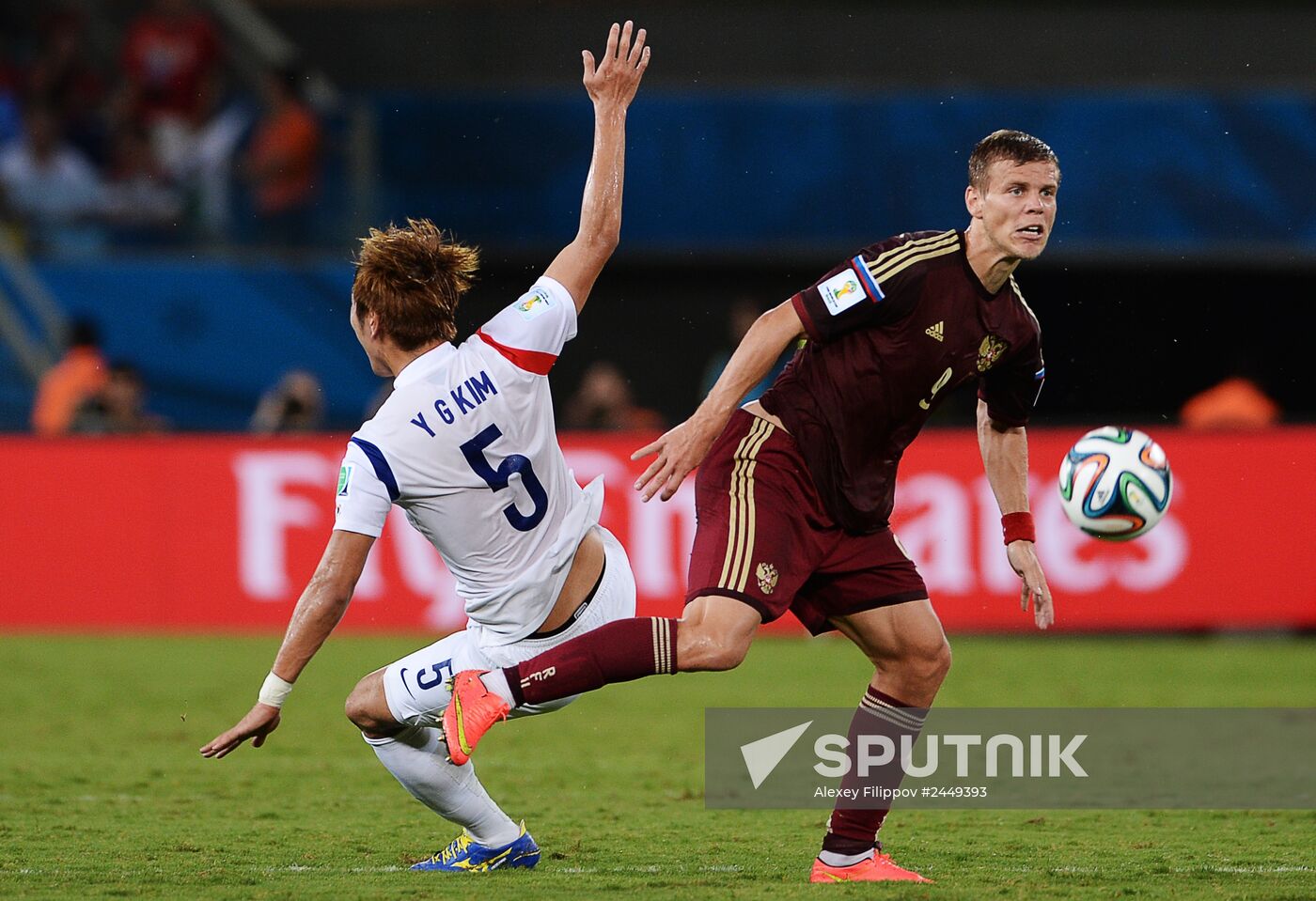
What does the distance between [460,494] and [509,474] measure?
16cm

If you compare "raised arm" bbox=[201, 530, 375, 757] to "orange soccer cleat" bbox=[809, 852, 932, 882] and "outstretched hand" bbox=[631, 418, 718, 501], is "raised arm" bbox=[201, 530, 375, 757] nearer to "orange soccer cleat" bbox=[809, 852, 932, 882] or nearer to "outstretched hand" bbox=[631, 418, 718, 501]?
"outstretched hand" bbox=[631, 418, 718, 501]

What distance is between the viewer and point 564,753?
27.1 feet

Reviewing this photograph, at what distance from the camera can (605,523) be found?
12.1m

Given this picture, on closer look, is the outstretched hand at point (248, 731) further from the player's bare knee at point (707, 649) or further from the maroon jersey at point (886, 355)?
the maroon jersey at point (886, 355)

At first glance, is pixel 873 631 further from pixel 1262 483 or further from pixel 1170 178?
pixel 1170 178

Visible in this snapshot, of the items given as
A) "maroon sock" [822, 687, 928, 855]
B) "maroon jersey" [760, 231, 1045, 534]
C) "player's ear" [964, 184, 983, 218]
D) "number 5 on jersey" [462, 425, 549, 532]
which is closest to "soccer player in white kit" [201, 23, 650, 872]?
"number 5 on jersey" [462, 425, 549, 532]

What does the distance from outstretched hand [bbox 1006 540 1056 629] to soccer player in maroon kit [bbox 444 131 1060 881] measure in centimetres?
3

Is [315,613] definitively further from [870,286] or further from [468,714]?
[870,286]

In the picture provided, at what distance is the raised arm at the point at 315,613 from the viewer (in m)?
4.99

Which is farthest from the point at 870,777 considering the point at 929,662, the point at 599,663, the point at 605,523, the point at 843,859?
the point at 605,523

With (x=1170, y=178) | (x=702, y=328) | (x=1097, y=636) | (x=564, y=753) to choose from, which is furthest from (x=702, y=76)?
(x=564, y=753)

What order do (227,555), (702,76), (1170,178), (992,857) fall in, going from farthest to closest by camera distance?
(702,76) → (1170,178) → (227,555) → (992,857)

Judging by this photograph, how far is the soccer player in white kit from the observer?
503 centimetres

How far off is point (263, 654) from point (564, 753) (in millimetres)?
4071
